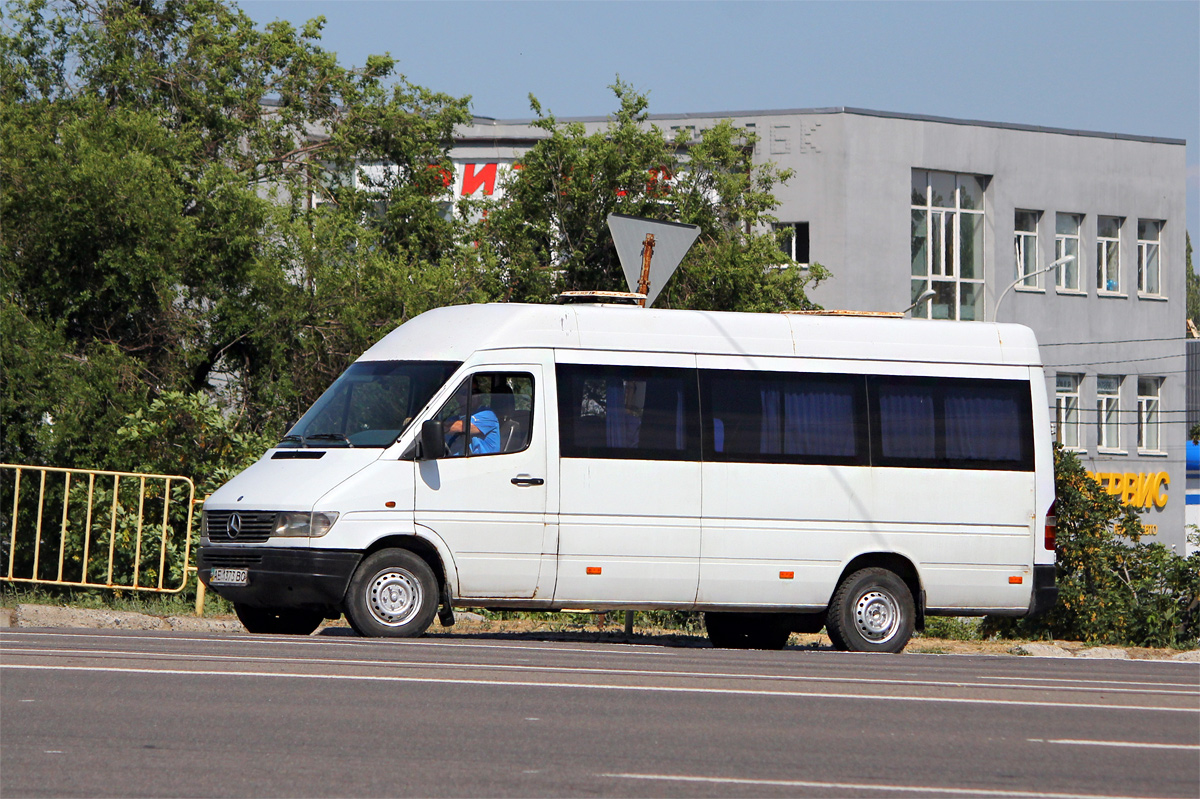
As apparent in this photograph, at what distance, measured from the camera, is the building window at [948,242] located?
45656 mm

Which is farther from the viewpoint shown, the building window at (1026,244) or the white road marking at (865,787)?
the building window at (1026,244)

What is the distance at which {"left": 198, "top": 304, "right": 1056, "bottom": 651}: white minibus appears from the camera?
42.5 feet

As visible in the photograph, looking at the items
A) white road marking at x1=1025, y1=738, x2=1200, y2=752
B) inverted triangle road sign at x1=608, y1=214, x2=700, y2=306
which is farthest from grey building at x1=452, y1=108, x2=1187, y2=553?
white road marking at x1=1025, y1=738, x2=1200, y2=752

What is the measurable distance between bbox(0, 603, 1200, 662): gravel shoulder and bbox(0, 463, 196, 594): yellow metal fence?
51 centimetres

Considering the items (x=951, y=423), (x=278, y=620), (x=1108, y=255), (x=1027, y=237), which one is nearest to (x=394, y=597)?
(x=278, y=620)

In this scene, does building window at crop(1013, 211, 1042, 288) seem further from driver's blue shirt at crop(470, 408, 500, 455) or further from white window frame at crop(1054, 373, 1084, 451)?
driver's blue shirt at crop(470, 408, 500, 455)

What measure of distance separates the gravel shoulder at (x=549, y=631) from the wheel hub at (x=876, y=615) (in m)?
1.42

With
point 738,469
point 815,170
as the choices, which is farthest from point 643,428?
point 815,170

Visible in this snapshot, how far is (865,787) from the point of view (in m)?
6.28

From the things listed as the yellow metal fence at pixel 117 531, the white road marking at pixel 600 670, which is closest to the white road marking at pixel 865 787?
the white road marking at pixel 600 670

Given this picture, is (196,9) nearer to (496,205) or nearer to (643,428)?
(496,205)

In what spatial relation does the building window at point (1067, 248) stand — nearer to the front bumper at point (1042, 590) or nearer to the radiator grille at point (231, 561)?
the front bumper at point (1042, 590)

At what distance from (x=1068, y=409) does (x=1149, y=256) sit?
5.76 m

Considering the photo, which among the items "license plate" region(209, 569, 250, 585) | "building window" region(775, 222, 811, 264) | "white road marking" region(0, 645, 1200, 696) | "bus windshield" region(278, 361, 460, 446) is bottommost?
"white road marking" region(0, 645, 1200, 696)
